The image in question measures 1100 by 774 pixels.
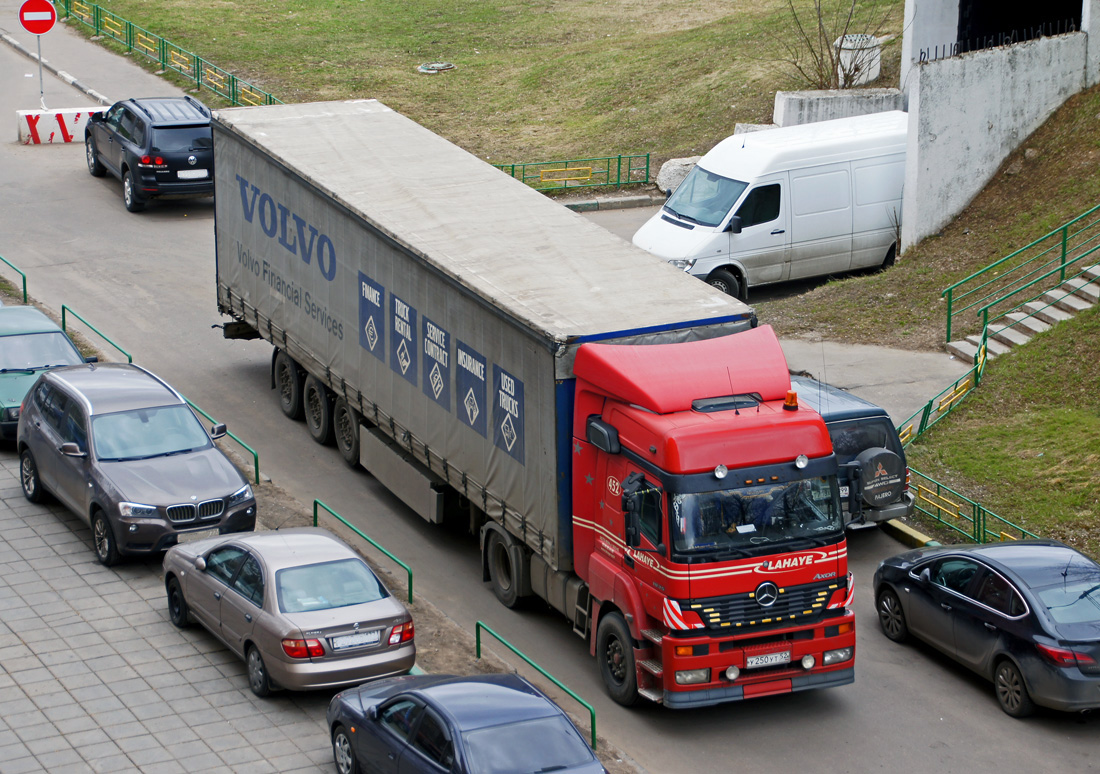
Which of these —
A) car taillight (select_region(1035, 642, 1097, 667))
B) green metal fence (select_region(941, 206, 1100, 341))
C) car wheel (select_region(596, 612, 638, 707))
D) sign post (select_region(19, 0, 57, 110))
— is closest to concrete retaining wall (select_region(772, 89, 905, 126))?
green metal fence (select_region(941, 206, 1100, 341))

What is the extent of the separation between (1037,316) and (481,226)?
31.6ft

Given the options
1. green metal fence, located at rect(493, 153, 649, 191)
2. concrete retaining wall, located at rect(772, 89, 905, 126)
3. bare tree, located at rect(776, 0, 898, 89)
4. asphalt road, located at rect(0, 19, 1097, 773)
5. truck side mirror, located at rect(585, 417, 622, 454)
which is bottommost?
asphalt road, located at rect(0, 19, 1097, 773)

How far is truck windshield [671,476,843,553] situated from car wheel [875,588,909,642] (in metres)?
2.51

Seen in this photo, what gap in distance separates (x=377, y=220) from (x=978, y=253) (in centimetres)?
1221

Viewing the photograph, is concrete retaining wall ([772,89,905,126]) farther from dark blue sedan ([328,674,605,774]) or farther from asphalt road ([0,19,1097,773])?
dark blue sedan ([328,674,605,774])

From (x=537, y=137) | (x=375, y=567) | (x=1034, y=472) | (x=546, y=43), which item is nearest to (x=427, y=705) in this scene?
(x=375, y=567)

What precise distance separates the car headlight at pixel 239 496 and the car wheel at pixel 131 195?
14.1 m

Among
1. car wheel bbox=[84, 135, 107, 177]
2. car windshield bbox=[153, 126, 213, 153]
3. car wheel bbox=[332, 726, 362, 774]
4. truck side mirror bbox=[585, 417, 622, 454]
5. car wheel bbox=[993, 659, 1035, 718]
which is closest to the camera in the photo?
car wheel bbox=[332, 726, 362, 774]

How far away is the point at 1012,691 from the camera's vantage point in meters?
13.2

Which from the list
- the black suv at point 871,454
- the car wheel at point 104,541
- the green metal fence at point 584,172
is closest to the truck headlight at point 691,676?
the black suv at point 871,454

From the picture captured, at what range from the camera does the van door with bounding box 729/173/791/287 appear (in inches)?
944

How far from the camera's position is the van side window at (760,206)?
23953 mm

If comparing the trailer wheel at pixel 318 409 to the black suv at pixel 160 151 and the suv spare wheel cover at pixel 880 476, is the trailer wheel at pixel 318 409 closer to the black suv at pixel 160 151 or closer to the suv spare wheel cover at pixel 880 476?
the suv spare wheel cover at pixel 880 476

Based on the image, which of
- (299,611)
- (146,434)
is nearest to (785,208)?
(146,434)
